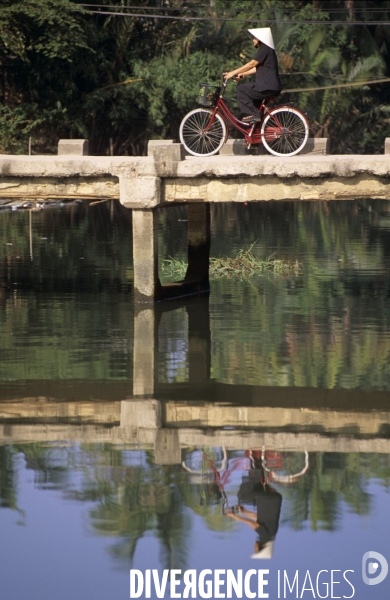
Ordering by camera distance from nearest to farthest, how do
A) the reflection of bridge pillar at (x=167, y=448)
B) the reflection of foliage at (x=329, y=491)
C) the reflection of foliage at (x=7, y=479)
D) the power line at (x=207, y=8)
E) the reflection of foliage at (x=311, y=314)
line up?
the reflection of foliage at (x=329, y=491), the reflection of foliage at (x=7, y=479), the reflection of bridge pillar at (x=167, y=448), the reflection of foliage at (x=311, y=314), the power line at (x=207, y=8)

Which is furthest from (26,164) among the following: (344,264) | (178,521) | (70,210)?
(70,210)

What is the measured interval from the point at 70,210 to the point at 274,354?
16410 mm

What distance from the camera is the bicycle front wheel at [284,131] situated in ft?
39.1

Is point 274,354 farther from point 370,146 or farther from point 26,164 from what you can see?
point 370,146

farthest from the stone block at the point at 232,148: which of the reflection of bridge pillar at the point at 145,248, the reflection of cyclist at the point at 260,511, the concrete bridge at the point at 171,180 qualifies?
the reflection of cyclist at the point at 260,511

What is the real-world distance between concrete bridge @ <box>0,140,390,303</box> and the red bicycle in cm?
25

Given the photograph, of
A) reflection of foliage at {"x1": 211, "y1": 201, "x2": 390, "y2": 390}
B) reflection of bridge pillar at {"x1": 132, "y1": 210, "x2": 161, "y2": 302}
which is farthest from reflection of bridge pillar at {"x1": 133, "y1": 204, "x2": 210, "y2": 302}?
reflection of foliage at {"x1": 211, "y1": 201, "x2": 390, "y2": 390}

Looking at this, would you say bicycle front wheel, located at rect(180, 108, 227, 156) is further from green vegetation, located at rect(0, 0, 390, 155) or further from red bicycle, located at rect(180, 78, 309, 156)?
green vegetation, located at rect(0, 0, 390, 155)

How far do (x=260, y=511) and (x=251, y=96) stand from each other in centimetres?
676

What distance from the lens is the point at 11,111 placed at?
92.7ft

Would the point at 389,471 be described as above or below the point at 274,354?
below

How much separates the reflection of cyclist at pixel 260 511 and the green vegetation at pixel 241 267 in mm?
8646

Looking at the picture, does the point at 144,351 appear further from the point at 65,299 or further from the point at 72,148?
the point at 72,148

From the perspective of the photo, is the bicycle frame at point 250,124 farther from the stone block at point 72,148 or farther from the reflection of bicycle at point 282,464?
the reflection of bicycle at point 282,464
